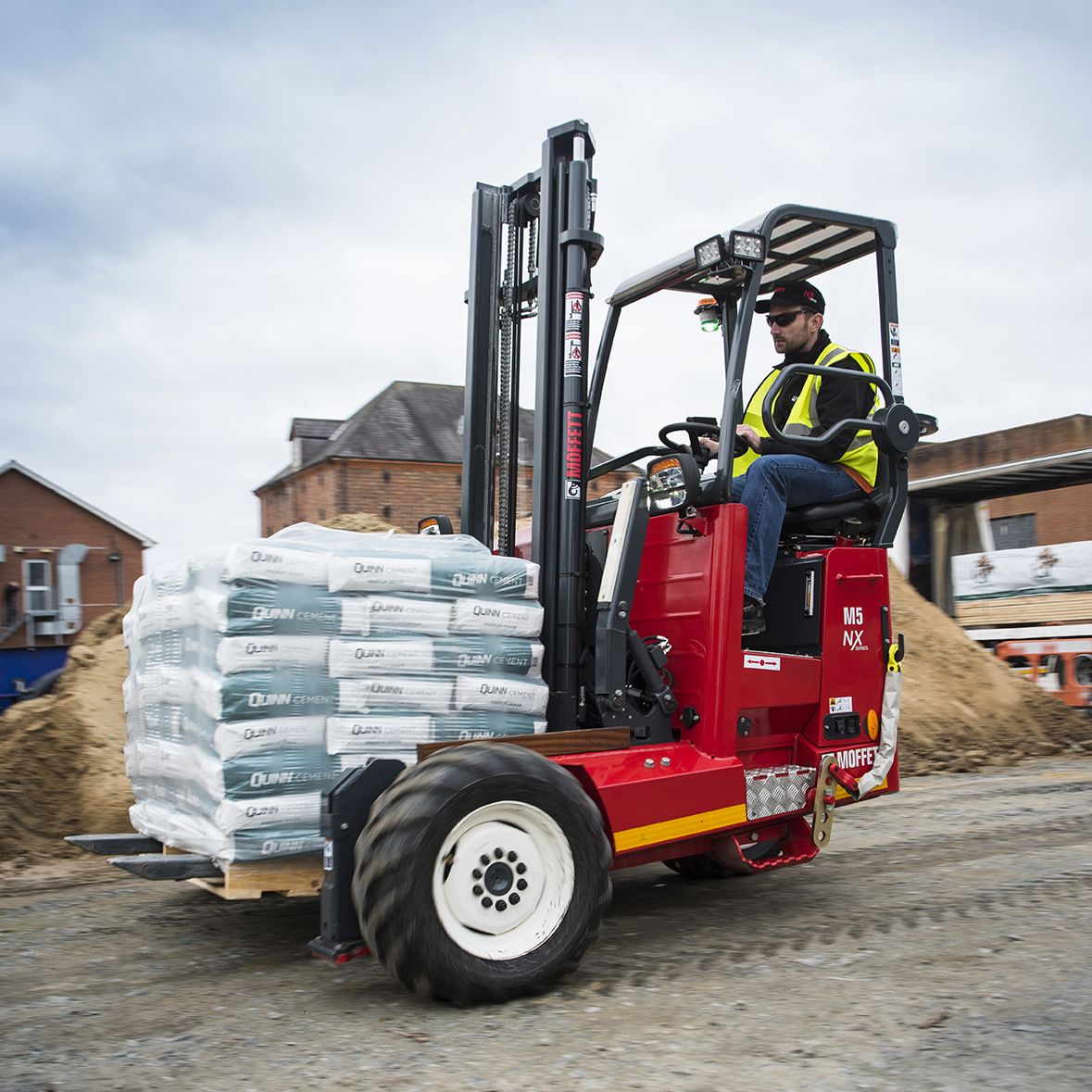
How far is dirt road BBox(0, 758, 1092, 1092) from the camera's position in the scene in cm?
319

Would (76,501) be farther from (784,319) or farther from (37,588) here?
(784,319)

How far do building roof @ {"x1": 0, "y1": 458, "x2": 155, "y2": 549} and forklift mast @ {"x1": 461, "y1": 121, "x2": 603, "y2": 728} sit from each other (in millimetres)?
19667

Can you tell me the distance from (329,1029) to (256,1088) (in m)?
0.46

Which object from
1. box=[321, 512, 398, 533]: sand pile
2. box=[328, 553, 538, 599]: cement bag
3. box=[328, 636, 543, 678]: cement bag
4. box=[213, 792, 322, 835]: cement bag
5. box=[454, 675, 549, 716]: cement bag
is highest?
box=[321, 512, 398, 533]: sand pile

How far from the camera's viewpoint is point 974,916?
474cm

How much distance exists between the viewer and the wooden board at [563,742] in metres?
3.98

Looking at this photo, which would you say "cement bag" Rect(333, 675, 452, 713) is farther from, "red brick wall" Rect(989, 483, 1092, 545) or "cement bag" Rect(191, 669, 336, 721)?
"red brick wall" Rect(989, 483, 1092, 545)

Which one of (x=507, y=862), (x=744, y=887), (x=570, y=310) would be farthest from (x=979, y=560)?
(x=507, y=862)

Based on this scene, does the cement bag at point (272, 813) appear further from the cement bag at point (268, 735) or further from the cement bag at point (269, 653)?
the cement bag at point (269, 653)

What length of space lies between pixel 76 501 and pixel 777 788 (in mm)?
21175

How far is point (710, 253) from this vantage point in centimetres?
476

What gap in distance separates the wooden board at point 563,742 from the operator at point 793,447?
76 centimetres

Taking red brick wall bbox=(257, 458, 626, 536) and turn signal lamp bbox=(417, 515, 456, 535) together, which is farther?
red brick wall bbox=(257, 458, 626, 536)

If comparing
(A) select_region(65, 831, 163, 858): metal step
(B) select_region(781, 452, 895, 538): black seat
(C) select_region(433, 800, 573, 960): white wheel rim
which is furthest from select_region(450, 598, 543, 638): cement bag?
(A) select_region(65, 831, 163, 858): metal step
